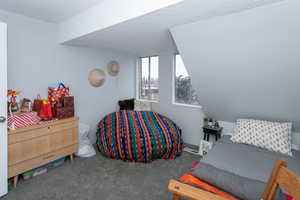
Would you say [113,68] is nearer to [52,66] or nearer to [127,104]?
[127,104]

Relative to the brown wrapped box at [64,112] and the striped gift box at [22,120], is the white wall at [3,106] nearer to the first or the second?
the striped gift box at [22,120]

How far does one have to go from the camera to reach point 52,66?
267 centimetres

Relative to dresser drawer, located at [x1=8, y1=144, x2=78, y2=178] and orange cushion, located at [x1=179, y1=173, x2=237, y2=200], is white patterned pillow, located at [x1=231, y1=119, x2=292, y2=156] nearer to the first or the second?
orange cushion, located at [x1=179, y1=173, x2=237, y2=200]

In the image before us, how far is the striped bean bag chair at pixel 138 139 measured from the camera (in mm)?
2588

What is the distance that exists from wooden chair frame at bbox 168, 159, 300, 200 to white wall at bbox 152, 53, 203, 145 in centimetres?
223

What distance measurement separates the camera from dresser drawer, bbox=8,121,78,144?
1934 mm

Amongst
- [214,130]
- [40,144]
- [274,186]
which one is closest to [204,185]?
[274,186]

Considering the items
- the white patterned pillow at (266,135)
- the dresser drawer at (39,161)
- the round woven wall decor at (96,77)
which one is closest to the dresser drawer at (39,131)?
the dresser drawer at (39,161)

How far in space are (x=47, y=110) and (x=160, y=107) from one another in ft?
7.54

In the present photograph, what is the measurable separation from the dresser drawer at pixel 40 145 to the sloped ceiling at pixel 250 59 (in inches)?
83.9

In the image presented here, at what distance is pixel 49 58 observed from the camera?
2.63m

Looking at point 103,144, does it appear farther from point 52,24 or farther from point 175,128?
point 52,24

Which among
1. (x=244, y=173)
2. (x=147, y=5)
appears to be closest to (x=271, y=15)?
(x=147, y=5)

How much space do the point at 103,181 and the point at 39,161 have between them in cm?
93
